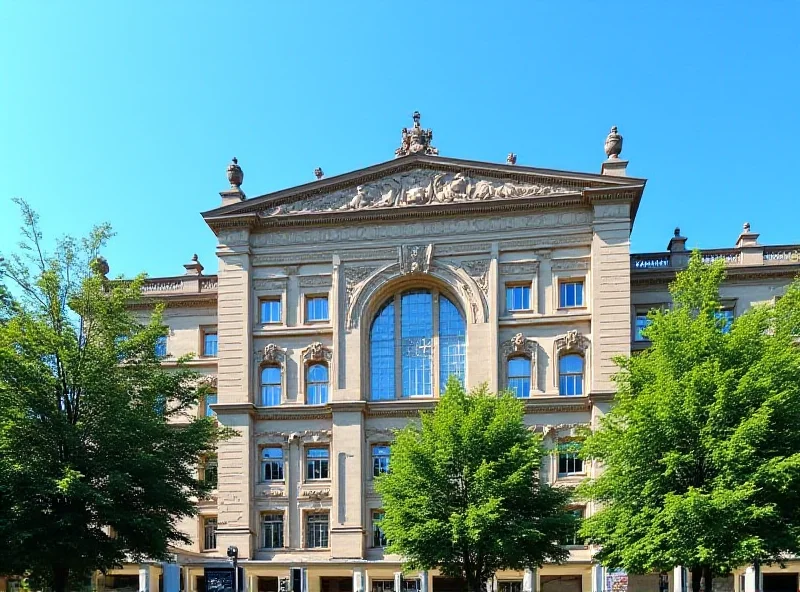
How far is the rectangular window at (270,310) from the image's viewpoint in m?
47.1

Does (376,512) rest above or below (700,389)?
below

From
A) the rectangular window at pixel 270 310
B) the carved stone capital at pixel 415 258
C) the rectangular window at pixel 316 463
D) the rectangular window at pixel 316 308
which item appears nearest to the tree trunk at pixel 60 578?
the rectangular window at pixel 316 463

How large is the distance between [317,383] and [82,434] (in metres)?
18.0

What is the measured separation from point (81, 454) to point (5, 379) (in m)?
3.63

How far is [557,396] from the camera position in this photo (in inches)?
1700

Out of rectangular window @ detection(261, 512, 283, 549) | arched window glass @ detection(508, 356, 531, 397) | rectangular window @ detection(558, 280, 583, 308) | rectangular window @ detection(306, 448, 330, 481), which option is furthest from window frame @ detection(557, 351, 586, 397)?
rectangular window @ detection(261, 512, 283, 549)

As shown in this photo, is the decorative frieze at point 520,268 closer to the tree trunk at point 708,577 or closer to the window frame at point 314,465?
the window frame at point 314,465

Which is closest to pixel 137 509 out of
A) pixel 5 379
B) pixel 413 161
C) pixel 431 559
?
pixel 5 379

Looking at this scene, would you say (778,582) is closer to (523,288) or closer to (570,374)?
(570,374)

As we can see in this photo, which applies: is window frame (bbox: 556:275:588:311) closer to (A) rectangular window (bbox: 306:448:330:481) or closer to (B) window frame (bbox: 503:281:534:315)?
(B) window frame (bbox: 503:281:534:315)

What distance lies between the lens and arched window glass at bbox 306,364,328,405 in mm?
45969

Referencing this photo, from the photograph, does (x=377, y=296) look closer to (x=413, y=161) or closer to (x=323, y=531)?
(x=413, y=161)

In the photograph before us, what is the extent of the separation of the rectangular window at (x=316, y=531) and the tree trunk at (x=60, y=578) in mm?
16766

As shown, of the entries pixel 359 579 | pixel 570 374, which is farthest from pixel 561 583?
pixel 570 374
